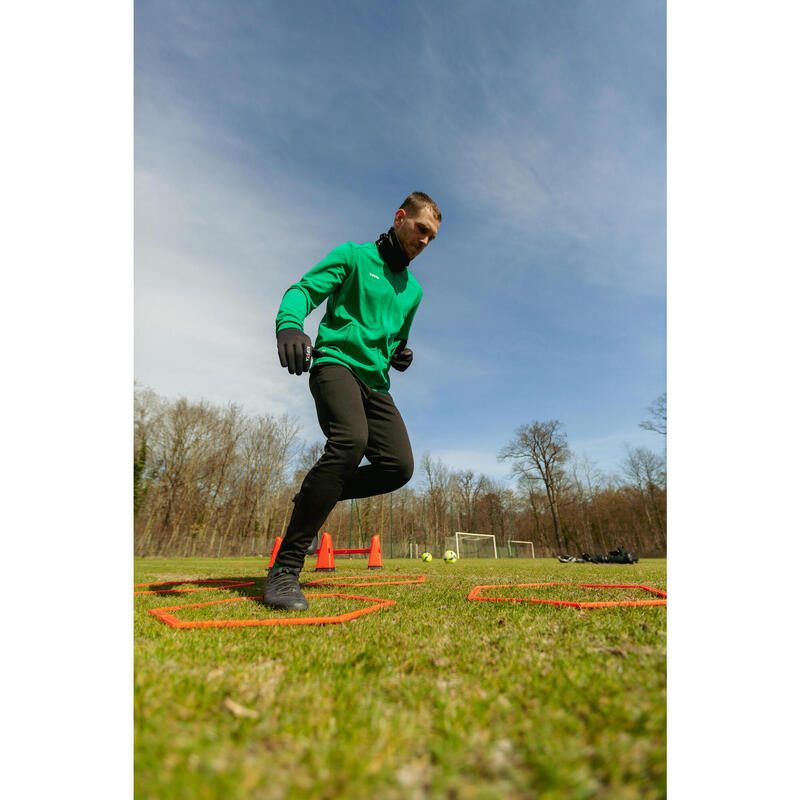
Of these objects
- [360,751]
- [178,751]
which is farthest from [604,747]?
[178,751]

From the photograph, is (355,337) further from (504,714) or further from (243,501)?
(243,501)

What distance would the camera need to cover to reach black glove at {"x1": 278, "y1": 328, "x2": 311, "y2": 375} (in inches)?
91.7

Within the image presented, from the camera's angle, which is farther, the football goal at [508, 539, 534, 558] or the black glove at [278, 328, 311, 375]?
the football goal at [508, 539, 534, 558]

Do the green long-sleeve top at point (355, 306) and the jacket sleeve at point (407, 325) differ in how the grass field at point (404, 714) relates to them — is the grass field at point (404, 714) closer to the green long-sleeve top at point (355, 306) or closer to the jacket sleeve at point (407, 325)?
the green long-sleeve top at point (355, 306)

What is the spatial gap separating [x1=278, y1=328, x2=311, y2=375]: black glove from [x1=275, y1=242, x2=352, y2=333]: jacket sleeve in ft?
0.45

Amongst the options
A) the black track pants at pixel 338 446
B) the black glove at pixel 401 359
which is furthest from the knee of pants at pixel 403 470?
the black glove at pixel 401 359

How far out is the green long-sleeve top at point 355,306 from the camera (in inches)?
107

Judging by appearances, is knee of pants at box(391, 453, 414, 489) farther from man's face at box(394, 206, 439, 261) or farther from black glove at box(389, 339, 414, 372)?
man's face at box(394, 206, 439, 261)

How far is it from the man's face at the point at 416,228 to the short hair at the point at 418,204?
16 mm

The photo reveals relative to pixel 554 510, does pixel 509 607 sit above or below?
above

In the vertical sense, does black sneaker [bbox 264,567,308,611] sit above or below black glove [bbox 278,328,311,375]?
below

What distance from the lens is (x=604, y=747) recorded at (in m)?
0.69

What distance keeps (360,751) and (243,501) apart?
31.4 meters

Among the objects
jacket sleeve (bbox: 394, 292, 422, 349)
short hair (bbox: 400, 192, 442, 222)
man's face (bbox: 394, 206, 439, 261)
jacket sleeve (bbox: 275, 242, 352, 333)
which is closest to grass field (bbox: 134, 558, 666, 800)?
jacket sleeve (bbox: 275, 242, 352, 333)
